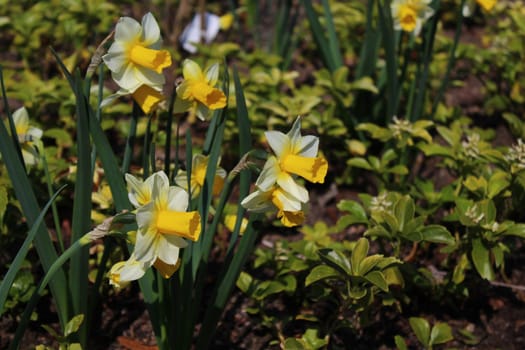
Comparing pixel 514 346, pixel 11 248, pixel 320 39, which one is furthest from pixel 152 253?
pixel 320 39

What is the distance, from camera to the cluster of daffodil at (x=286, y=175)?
1.31m

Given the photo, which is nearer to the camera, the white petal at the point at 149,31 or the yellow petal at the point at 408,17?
the white petal at the point at 149,31

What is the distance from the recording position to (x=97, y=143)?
1434mm

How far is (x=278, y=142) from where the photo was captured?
133 centimetres

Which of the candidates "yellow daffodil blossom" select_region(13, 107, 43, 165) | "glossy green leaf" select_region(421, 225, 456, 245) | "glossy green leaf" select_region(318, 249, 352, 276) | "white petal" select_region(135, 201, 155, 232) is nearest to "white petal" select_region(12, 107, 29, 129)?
"yellow daffodil blossom" select_region(13, 107, 43, 165)

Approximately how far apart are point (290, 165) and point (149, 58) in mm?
358

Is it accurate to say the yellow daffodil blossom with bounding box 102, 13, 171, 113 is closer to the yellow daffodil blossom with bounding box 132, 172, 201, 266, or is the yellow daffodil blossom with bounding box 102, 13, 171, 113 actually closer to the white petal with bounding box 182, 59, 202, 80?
the white petal with bounding box 182, 59, 202, 80

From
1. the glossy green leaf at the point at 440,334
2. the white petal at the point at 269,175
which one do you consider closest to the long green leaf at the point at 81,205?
the white petal at the point at 269,175

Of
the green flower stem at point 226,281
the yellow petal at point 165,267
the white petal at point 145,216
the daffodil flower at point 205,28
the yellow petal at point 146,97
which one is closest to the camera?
the white petal at point 145,216

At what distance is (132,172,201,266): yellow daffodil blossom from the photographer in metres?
1.22

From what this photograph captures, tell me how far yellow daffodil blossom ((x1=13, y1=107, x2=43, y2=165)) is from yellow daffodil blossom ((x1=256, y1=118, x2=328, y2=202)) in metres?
0.67

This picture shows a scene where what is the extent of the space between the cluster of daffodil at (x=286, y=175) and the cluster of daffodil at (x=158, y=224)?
0.44ft

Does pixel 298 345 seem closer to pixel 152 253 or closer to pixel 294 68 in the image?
pixel 152 253

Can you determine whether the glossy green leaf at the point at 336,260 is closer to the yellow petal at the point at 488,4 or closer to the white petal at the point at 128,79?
the white petal at the point at 128,79
